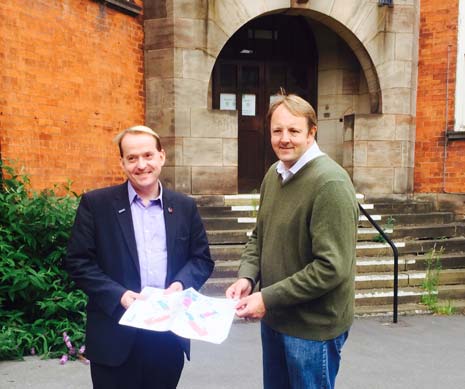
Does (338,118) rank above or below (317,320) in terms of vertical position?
above

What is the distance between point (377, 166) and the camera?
8.51 metres

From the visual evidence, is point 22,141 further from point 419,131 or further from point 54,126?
point 419,131

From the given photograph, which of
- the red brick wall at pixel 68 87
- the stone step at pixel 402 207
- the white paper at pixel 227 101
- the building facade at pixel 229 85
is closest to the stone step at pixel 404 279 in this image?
the stone step at pixel 402 207

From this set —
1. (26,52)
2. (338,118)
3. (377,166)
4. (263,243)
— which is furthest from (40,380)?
(338,118)

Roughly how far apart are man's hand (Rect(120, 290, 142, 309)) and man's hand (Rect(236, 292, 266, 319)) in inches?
17.5

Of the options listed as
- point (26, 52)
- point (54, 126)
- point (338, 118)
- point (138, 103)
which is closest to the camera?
point (26, 52)

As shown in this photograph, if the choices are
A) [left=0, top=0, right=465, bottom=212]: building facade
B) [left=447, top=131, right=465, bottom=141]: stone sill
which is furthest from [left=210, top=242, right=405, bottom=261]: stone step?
[left=447, top=131, right=465, bottom=141]: stone sill

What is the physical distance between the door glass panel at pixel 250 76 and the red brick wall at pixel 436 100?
10.2ft

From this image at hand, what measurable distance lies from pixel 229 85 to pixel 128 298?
794 cm

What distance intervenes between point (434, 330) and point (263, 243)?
12.8ft

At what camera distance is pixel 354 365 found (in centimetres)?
414

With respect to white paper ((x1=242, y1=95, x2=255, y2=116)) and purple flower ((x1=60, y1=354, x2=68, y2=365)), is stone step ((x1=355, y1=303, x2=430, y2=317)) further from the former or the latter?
white paper ((x1=242, y1=95, x2=255, y2=116))

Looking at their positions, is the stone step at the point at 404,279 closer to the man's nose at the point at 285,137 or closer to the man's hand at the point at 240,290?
the man's hand at the point at 240,290

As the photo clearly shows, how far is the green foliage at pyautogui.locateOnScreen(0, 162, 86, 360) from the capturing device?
421 cm
